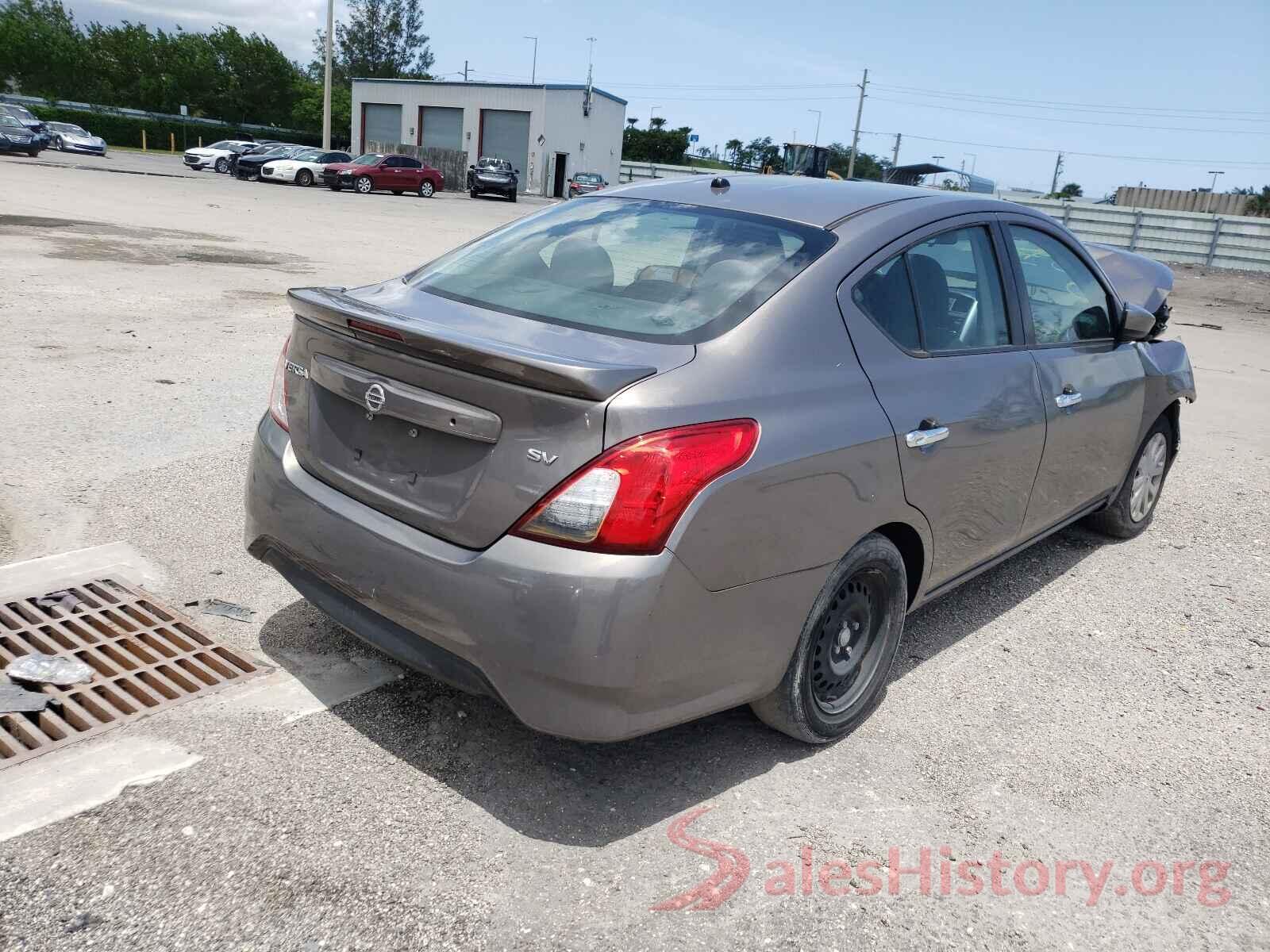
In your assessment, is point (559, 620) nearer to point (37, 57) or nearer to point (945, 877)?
point (945, 877)

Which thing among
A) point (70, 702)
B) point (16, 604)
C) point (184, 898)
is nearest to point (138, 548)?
point (16, 604)

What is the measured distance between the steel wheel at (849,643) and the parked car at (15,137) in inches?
1648

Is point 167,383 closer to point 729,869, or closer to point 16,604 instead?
point 16,604

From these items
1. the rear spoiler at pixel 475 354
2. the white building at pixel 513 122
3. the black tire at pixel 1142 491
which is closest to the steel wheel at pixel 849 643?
the rear spoiler at pixel 475 354

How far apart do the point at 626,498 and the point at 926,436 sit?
1250 mm

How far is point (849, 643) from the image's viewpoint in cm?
329

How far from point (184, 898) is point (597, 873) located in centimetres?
97

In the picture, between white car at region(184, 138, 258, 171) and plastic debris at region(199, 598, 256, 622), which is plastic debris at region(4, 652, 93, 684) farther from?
white car at region(184, 138, 258, 171)

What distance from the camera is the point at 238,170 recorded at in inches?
1585

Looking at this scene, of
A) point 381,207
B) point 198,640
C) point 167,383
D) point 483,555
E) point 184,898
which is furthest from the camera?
point 381,207

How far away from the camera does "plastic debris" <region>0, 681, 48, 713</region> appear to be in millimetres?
3023

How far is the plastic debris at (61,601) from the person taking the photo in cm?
367

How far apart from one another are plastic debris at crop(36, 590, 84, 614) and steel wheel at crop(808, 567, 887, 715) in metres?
2.62

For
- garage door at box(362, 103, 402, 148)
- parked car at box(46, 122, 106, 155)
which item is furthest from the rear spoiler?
garage door at box(362, 103, 402, 148)
